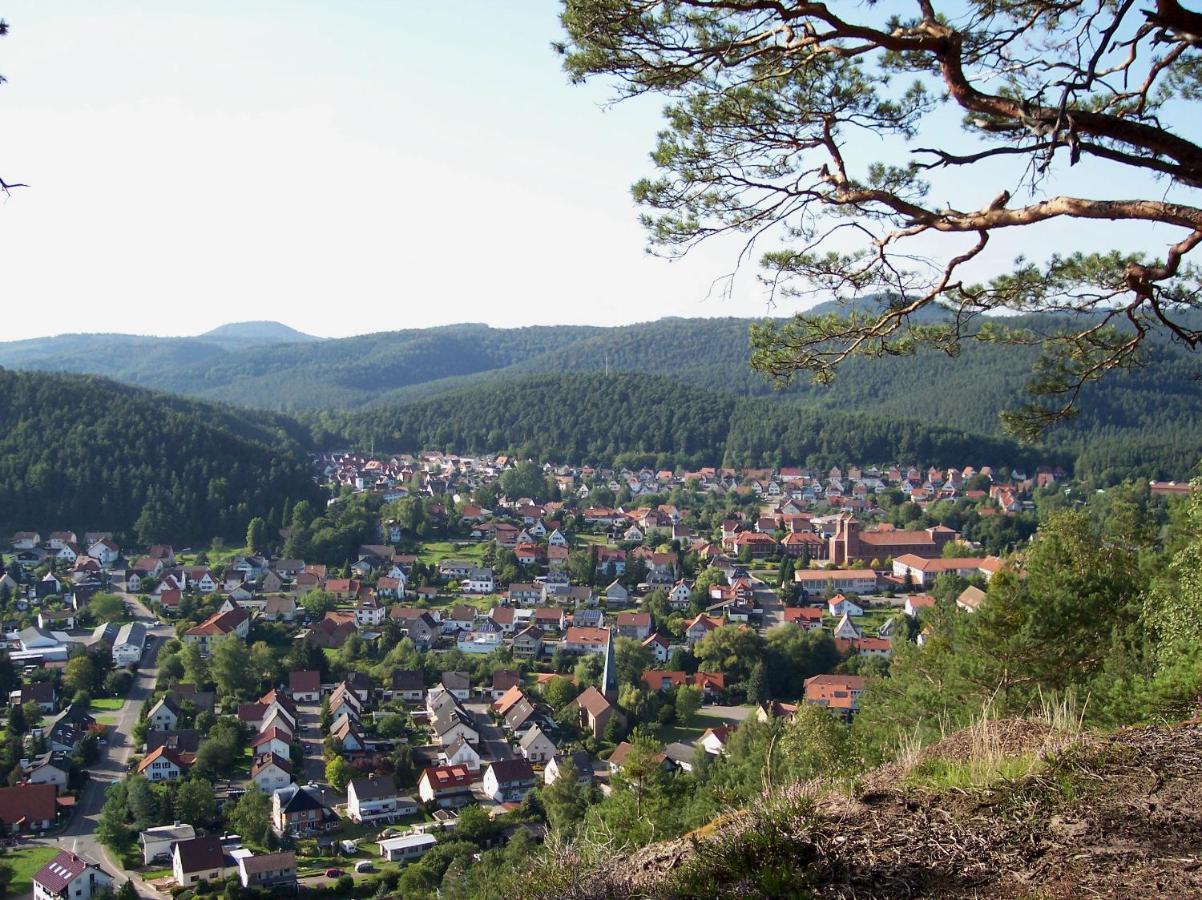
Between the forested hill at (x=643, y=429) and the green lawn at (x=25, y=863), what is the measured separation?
40.7 meters

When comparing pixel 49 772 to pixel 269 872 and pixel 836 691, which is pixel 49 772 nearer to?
pixel 269 872

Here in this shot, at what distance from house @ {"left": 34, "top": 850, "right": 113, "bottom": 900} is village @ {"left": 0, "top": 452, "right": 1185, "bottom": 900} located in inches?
1.2

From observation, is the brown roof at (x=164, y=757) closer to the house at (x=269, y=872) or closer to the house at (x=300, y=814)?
the house at (x=300, y=814)

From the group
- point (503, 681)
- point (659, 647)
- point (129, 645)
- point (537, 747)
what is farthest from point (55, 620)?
point (659, 647)

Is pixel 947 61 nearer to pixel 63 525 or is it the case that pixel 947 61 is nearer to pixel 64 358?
pixel 63 525

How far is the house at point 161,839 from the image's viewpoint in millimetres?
11467

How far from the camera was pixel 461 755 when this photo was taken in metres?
14.4

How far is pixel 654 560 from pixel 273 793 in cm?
1747

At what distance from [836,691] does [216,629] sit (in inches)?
486

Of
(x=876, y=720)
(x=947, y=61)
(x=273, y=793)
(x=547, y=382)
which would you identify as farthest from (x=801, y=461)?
(x=947, y=61)

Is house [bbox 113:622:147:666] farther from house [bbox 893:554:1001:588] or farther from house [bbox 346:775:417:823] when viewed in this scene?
house [bbox 893:554:1001:588]

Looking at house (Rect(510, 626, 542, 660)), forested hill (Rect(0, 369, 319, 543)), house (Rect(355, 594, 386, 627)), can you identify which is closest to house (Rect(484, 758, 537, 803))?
house (Rect(510, 626, 542, 660))

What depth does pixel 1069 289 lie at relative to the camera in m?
4.86

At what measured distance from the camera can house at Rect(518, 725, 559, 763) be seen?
14.8 metres
